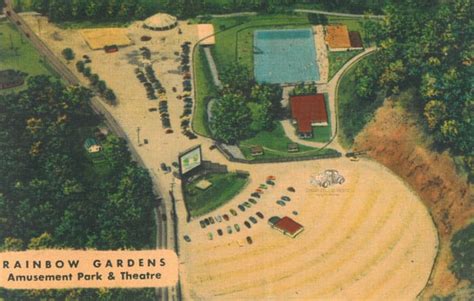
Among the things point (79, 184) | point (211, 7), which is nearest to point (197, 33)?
point (211, 7)

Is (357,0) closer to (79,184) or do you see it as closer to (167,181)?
(167,181)

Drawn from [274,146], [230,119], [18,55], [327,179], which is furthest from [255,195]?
[18,55]

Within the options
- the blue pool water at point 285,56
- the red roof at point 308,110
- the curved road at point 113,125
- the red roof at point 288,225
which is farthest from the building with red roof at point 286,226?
the blue pool water at point 285,56

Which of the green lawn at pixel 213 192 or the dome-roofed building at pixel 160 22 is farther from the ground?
the dome-roofed building at pixel 160 22

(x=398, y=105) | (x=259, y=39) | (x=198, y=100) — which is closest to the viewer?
(x=398, y=105)

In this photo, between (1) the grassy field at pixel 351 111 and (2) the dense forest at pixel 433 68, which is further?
(1) the grassy field at pixel 351 111

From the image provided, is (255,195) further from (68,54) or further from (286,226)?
(68,54)

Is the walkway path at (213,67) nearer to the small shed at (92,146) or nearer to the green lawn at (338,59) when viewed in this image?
Answer: the green lawn at (338,59)
